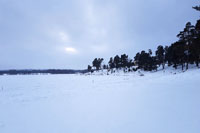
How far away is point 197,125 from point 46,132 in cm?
457

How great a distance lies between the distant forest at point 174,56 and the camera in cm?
1814

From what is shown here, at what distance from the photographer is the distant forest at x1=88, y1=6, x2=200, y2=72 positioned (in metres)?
18.1

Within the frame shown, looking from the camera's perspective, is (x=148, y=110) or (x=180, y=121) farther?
(x=148, y=110)

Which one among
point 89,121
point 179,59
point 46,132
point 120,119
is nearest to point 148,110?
point 120,119

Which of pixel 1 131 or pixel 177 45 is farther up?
pixel 177 45

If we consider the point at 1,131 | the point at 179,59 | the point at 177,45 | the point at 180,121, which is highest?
the point at 177,45

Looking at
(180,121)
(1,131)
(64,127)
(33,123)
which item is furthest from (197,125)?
(1,131)

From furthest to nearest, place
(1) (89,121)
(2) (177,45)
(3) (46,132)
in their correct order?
(2) (177,45) < (1) (89,121) < (3) (46,132)

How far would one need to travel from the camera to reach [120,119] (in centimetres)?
409

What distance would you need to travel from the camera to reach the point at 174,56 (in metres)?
33.7

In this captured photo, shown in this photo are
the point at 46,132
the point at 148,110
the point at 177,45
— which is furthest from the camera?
the point at 177,45

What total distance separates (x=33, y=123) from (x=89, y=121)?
2.08 meters

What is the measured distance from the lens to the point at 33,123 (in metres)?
4.14

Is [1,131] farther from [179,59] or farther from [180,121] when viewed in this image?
[179,59]
